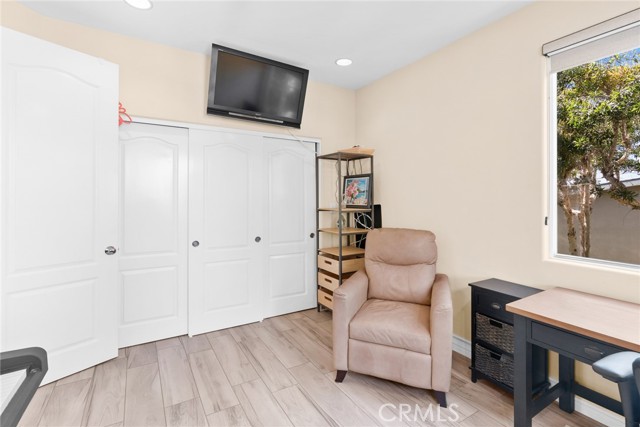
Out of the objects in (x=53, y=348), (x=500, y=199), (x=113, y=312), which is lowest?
(x=53, y=348)

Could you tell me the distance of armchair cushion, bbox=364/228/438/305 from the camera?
7.95ft

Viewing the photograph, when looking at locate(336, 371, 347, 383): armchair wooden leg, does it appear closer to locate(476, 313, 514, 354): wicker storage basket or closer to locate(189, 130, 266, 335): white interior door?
locate(476, 313, 514, 354): wicker storage basket

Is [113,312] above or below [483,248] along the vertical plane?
below

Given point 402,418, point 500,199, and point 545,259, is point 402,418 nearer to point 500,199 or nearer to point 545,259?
point 545,259

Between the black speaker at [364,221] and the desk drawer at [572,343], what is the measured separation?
76.6 inches

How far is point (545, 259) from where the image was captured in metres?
2.02

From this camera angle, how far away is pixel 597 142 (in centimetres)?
189

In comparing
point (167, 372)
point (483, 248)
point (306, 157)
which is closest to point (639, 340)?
point (483, 248)

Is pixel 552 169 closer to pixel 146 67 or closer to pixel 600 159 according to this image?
pixel 600 159

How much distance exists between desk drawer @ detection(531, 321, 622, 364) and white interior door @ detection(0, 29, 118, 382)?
9.21ft

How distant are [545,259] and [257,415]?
2079mm

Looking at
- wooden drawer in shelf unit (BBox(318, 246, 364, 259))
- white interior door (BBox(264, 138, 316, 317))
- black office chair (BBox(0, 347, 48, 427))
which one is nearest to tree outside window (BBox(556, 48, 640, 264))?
wooden drawer in shelf unit (BBox(318, 246, 364, 259))

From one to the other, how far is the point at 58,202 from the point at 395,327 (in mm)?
2423

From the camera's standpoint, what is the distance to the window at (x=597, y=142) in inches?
68.3
